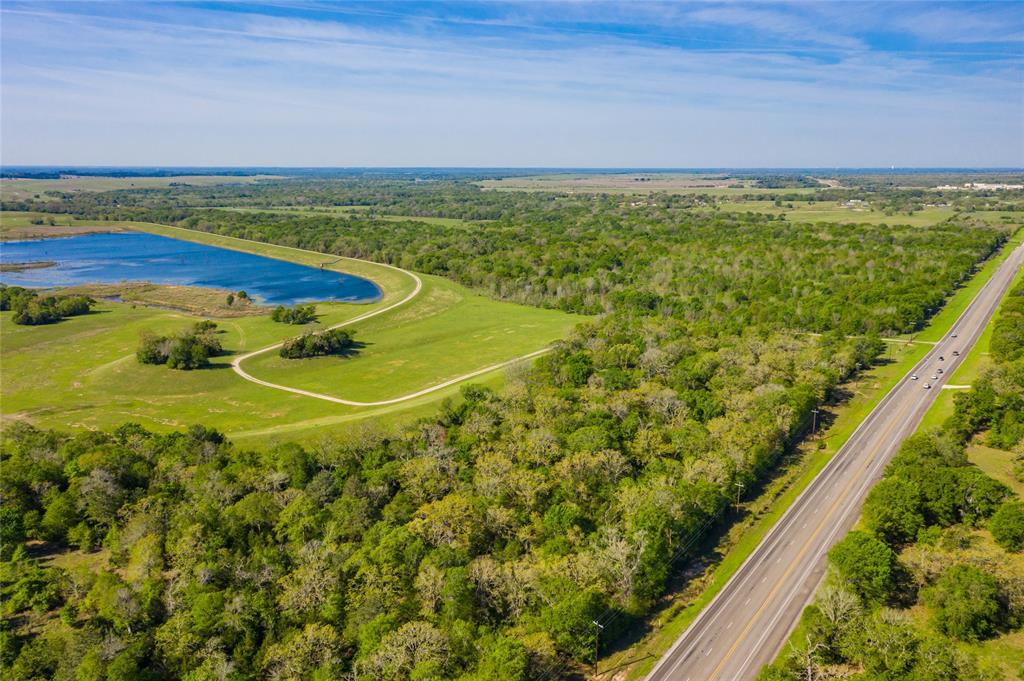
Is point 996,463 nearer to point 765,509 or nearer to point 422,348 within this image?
point 765,509

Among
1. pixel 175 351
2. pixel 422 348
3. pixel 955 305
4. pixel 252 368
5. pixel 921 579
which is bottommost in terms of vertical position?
pixel 921 579

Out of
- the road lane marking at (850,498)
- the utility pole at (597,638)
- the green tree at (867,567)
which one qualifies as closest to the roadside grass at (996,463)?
the road lane marking at (850,498)

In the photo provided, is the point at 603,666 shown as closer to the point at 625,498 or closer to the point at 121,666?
the point at 625,498

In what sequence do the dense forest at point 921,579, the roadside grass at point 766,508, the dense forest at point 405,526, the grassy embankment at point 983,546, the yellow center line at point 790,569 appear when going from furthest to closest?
the roadside grass at point 766,508, the yellow center line at point 790,569, the grassy embankment at point 983,546, the dense forest at point 405,526, the dense forest at point 921,579

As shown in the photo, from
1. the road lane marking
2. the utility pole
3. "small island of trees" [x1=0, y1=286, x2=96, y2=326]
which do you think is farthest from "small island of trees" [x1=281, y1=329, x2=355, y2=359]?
the road lane marking

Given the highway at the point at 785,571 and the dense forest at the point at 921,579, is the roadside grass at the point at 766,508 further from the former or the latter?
the dense forest at the point at 921,579

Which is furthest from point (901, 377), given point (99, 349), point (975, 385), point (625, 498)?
point (99, 349)

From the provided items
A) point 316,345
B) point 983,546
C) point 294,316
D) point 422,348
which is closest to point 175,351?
point 316,345
